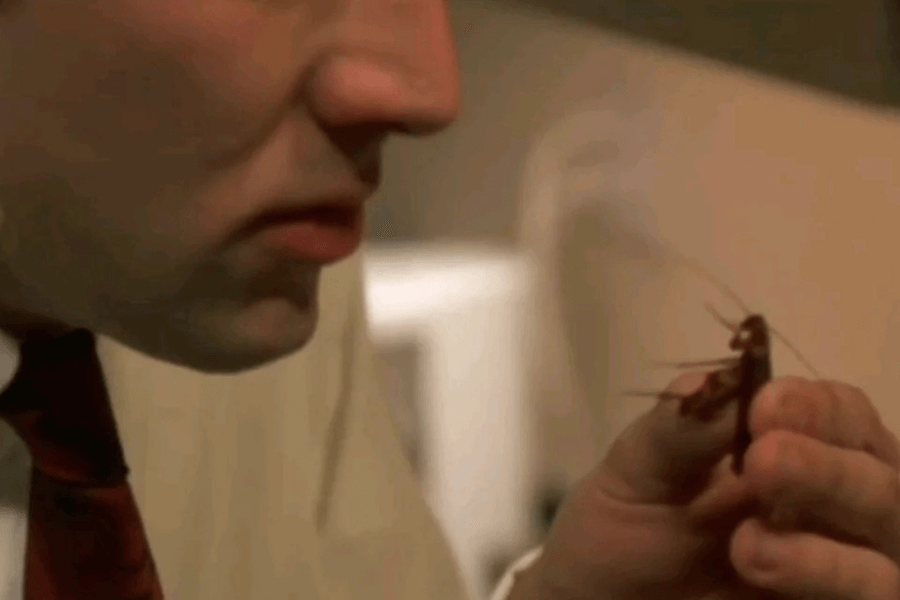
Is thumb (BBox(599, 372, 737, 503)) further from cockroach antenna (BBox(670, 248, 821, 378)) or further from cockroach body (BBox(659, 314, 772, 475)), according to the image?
cockroach antenna (BBox(670, 248, 821, 378))

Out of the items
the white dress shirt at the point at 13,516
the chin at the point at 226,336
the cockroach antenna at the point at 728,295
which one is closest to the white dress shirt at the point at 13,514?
the white dress shirt at the point at 13,516

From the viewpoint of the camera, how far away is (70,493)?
406 millimetres

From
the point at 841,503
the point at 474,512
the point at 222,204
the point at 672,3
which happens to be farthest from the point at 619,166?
the point at 222,204

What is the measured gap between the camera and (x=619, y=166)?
106cm

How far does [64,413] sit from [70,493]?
1.2 inches

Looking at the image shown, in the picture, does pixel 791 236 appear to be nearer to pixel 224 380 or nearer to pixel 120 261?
pixel 224 380

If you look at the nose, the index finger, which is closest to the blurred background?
the index finger

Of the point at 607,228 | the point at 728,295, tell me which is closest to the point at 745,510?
the point at 728,295

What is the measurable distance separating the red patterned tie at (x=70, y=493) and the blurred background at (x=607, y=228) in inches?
26.0

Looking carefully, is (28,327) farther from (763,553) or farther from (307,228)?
(763,553)

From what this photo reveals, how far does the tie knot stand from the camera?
402mm

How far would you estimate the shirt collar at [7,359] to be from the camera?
40cm

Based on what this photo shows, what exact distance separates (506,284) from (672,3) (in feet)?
1.28

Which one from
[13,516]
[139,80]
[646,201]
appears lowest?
[13,516]
